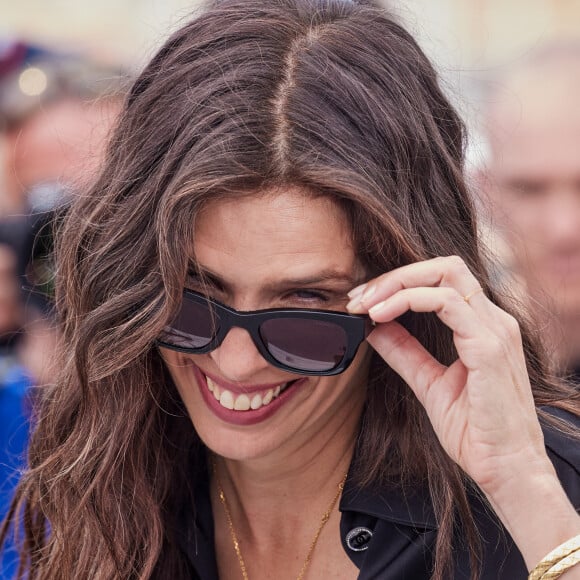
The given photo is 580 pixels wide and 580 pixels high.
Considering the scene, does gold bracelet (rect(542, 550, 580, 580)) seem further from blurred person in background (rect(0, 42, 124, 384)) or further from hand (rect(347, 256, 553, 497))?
Result: blurred person in background (rect(0, 42, 124, 384))

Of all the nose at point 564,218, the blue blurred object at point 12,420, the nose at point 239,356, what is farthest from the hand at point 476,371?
the nose at point 564,218

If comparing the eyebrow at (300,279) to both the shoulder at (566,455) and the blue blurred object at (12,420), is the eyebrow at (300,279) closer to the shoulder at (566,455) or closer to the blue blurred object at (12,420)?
the shoulder at (566,455)

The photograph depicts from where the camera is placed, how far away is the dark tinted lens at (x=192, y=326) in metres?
2.21

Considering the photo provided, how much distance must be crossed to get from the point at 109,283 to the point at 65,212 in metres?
0.44

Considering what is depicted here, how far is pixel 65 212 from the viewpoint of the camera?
2.72 m

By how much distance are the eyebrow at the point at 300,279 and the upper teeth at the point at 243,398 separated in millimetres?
262

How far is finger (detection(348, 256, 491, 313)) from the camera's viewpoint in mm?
2143

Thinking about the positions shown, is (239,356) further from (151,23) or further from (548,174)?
(151,23)

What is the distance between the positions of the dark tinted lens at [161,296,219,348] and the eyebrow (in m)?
0.06

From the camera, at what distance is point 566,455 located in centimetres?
240

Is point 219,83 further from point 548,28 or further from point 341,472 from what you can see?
point 548,28

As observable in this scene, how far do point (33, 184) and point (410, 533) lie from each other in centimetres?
215

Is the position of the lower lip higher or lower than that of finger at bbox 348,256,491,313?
lower

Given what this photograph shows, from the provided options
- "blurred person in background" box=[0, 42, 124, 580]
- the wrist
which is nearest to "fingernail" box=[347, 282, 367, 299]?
the wrist
